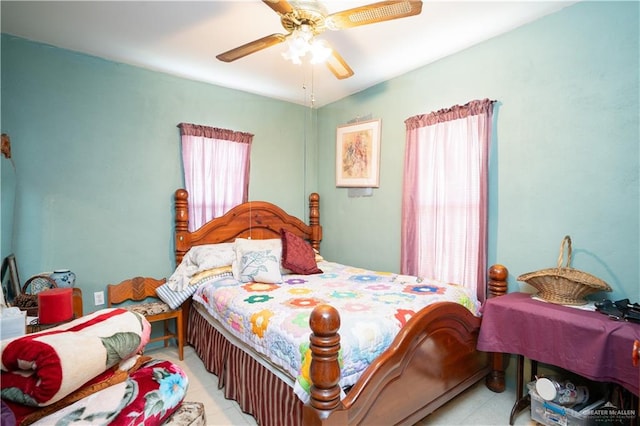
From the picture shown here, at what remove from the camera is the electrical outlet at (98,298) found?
8.98 ft

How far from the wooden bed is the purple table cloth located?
7.2 inches

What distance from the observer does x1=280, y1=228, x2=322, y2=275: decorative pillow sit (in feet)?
9.93

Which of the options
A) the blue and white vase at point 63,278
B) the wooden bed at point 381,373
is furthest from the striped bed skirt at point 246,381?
the blue and white vase at point 63,278

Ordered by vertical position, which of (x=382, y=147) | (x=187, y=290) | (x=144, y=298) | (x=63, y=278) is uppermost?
(x=382, y=147)

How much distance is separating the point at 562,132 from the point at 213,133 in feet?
9.84

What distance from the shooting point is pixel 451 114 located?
265cm

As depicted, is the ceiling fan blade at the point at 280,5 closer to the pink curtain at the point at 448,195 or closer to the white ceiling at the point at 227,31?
the white ceiling at the point at 227,31

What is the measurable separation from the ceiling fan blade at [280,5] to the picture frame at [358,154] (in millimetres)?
1889

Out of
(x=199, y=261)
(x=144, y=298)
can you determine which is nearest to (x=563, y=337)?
(x=199, y=261)

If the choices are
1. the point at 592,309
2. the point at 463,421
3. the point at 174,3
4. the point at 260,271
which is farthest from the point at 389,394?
the point at 174,3

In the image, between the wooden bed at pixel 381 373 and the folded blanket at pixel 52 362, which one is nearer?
the folded blanket at pixel 52 362

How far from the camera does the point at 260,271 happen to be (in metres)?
2.69

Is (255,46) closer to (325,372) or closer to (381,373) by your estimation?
(325,372)

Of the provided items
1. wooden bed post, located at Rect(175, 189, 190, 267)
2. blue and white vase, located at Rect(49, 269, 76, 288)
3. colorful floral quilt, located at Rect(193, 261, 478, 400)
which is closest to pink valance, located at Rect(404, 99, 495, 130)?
colorful floral quilt, located at Rect(193, 261, 478, 400)
